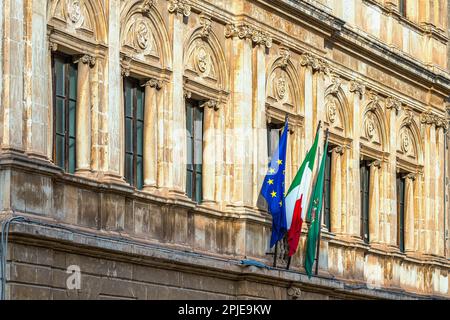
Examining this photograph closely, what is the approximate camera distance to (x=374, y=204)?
44.0m

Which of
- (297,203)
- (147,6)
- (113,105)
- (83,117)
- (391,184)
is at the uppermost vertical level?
(147,6)

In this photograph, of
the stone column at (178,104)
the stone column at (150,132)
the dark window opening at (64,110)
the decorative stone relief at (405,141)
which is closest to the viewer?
the dark window opening at (64,110)

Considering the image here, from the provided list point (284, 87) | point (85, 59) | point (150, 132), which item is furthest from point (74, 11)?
point (284, 87)

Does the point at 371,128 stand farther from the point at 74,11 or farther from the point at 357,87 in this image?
the point at 74,11

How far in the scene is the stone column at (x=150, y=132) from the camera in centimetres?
3456

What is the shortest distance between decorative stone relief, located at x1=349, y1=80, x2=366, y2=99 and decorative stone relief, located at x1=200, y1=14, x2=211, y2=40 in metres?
7.20

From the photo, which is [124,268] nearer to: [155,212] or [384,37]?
[155,212]

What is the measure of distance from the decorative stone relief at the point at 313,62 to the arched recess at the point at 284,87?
1.30 ft

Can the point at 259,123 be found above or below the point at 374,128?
below

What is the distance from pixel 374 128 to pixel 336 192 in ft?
9.90

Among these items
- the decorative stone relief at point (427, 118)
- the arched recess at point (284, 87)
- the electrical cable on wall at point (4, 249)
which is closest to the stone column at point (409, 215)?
the decorative stone relief at point (427, 118)

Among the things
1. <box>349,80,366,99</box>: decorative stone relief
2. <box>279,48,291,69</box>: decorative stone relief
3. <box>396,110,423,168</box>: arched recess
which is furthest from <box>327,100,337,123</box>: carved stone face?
<box>396,110,423,168</box>: arched recess

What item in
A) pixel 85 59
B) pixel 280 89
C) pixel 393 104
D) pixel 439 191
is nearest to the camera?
pixel 85 59

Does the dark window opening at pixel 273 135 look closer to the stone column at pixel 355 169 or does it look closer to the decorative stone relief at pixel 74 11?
the stone column at pixel 355 169
